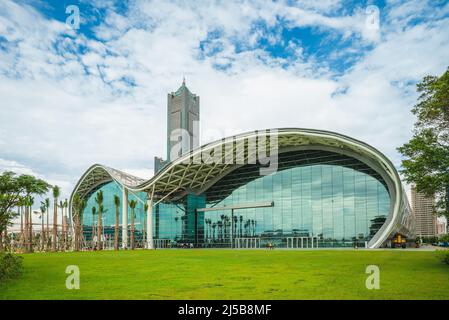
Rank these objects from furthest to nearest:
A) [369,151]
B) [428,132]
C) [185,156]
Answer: [185,156], [369,151], [428,132]

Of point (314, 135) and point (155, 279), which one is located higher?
point (314, 135)

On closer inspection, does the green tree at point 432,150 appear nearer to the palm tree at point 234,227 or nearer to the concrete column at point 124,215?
the palm tree at point 234,227

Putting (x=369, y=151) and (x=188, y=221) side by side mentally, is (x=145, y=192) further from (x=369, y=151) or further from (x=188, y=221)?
(x=369, y=151)

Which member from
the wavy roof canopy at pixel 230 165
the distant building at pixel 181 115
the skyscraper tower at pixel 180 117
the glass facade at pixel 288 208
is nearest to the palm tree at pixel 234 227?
the glass facade at pixel 288 208

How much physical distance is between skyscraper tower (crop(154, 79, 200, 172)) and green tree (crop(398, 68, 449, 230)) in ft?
550

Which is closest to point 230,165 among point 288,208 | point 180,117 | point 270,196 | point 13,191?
point 270,196

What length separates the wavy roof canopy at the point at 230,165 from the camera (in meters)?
47.4

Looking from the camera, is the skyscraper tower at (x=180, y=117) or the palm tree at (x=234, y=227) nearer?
the palm tree at (x=234, y=227)

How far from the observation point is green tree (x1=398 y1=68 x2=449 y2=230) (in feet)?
54.5

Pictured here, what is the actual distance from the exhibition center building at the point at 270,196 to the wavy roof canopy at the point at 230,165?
0.41 feet

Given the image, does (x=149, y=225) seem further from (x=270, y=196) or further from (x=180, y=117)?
(x=180, y=117)
